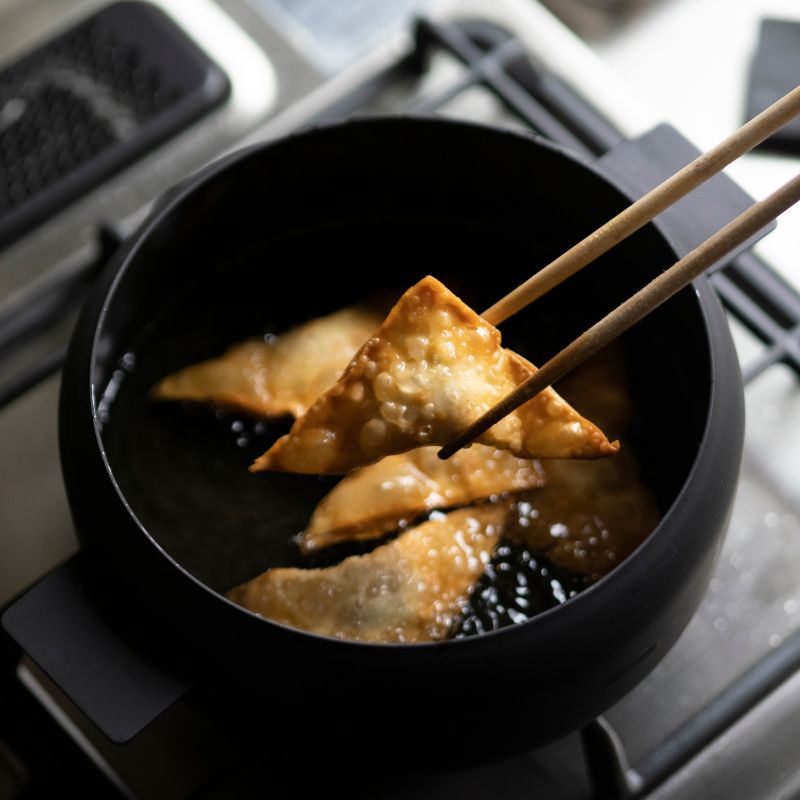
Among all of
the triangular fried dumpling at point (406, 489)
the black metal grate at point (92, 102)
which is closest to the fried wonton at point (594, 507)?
the triangular fried dumpling at point (406, 489)

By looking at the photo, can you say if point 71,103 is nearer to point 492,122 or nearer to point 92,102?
point 92,102

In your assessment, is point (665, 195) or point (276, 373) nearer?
point (665, 195)

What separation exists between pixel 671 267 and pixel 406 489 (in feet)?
0.86

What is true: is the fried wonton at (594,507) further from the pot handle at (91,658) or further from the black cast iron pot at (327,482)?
the pot handle at (91,658)

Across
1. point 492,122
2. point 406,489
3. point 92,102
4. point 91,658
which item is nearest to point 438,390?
point 406,489

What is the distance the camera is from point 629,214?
0.65 m

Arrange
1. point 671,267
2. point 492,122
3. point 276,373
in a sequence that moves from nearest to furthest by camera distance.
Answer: point 671,267, point 276,373, point 492,122

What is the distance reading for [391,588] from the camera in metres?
0.75

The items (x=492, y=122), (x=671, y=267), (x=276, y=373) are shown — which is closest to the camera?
(x=671, y=267)

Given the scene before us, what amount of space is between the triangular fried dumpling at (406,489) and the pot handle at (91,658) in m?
0.17

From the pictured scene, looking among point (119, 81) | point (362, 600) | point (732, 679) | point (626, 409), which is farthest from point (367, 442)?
point (119, 81)

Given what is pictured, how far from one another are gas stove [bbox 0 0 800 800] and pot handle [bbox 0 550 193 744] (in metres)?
0.12

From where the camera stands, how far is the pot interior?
80cm

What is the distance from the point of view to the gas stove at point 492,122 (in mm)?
823
